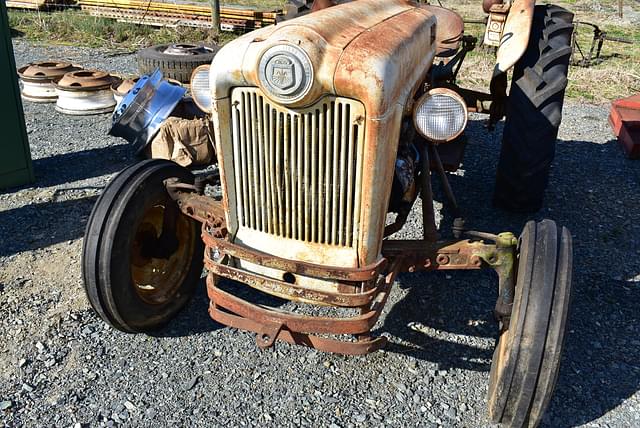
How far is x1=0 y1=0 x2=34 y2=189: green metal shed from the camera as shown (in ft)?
15.9

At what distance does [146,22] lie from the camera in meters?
11.4

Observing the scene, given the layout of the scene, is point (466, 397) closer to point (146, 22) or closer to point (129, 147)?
point (129, 147)

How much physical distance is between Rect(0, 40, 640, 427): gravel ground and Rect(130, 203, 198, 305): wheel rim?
20 cm

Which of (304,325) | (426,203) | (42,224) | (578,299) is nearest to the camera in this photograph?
(304,325)

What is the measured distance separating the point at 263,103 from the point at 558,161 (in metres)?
4.28

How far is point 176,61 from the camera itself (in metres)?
6.82

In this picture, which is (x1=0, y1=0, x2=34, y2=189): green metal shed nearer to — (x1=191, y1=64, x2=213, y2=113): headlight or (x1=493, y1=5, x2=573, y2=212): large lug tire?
(x1=191, y1=64, x2=213, y2=113): headlight

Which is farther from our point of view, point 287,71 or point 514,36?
point 514,36

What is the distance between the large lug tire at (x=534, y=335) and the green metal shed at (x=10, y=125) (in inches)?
162

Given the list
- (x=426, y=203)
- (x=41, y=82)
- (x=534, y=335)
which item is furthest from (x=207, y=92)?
(x=41, y=82)

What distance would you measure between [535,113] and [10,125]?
4.01m

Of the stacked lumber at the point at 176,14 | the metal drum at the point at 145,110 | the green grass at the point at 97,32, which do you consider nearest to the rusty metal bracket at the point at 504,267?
the metal drum at the point at 145,110

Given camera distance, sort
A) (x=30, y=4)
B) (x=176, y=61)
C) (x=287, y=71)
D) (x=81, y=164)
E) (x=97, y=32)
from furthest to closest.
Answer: (x=30, y=4) < (x=97, y=32) < (x=176, y=61) < (x=81, y=164) < (x=287, y=71)

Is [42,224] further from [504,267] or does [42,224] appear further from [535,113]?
[535,113]
